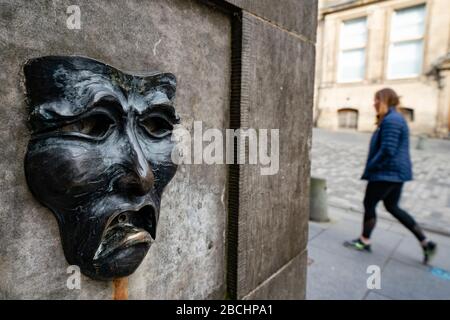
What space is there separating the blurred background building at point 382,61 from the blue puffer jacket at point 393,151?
45.9 ft

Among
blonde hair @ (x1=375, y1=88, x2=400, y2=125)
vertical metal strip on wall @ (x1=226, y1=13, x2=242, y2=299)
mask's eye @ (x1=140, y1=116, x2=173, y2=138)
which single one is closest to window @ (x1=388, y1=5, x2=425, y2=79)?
blonde hair @ (x1=375, y1=88, x2=400, y2=125)

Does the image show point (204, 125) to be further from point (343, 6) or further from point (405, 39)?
point (343, 6)

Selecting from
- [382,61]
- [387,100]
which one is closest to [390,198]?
[387,100]

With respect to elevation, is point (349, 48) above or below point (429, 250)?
above

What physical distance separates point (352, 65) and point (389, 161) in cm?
1565

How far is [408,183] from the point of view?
25.7 ft

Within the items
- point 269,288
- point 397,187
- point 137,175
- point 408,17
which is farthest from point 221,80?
point 408,17

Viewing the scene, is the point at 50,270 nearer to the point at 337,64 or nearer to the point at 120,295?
the point at 120,295

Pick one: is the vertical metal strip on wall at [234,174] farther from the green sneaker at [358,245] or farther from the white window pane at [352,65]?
the white window pane at [352,65]

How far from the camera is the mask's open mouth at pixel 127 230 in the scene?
3.66 ft

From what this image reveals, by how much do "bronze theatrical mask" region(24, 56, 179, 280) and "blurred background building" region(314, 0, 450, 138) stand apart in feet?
56.1

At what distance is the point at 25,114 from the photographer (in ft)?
3.22

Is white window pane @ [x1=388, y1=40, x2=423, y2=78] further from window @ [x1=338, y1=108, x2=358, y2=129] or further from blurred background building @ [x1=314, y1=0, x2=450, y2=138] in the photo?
window @ [x1=338, y1=108, x2=358, y2=129]

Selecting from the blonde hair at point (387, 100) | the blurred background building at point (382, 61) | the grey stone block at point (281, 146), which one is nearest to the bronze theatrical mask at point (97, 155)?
the grey stone block at point (281, 146)
